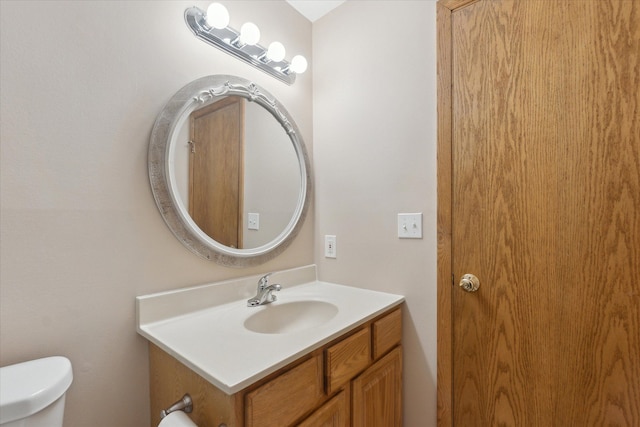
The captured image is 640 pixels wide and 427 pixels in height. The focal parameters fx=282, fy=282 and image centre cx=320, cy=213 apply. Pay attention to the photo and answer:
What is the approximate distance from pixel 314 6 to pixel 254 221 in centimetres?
123

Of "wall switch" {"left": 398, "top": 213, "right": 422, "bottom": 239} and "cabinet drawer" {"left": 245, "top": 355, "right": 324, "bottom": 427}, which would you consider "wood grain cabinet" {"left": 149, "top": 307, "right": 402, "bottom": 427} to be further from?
"wall switch" {"left": 398, "top": 213, "right": 422, "bottom": 239}

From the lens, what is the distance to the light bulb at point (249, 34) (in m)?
1.20

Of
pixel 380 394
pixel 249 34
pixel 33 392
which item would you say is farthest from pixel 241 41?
pixel 380 394

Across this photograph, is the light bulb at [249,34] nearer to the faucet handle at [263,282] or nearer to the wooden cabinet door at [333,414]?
the faucet handle at [263,282]

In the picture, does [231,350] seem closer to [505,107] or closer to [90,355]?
[90,355]

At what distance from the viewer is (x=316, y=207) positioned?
1.66m

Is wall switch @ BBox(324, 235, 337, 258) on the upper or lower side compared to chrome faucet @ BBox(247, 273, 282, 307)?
upper

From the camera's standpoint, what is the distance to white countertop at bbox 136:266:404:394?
28.6 inches

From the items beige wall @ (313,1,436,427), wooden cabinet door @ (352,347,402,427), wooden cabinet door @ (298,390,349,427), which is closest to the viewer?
wooden cabinet door @ (298,390,349,427)

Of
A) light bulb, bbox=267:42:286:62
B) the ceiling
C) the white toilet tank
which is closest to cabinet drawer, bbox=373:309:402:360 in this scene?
the white toilet tank

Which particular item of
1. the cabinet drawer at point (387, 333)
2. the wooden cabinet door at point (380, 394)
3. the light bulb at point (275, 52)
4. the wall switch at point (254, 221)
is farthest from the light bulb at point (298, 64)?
the wooden cabinet door at point (380, 394)

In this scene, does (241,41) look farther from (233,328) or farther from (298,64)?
(233,328)

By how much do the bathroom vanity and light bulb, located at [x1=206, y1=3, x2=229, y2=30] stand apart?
1.05 m

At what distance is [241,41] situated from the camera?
48.3 inches
